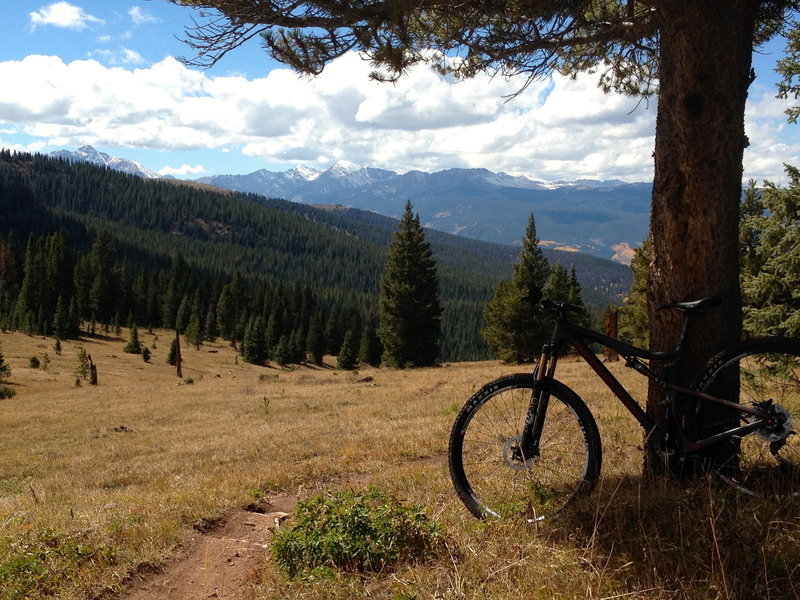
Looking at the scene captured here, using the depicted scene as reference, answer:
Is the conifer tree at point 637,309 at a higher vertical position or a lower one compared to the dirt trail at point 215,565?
higher

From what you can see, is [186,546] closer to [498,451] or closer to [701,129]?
[498,451]

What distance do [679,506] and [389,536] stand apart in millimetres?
2113

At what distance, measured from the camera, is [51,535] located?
4.92 metres

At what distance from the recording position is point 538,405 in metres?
4.25

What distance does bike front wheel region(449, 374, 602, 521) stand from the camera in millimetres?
4156

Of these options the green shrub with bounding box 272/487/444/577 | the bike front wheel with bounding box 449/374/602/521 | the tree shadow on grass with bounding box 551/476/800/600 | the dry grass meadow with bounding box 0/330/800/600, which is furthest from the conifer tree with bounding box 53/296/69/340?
the tree shadow on grass with bounding box 551/476/800/600

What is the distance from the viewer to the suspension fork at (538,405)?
425 centimetres

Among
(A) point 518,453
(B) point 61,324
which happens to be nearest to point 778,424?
(A) point 518,453

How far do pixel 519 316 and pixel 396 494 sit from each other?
3668 centimetres

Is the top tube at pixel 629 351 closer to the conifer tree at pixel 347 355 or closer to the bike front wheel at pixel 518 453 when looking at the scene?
the bike front wheel at pixel 518 453

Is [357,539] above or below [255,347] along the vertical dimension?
above

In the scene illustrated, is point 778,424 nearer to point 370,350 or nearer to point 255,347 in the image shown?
point 255,347

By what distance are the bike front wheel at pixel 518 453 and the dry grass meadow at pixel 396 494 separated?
0.77 ft

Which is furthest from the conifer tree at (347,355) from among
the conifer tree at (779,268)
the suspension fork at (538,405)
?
the suspension fork at (538,405)
